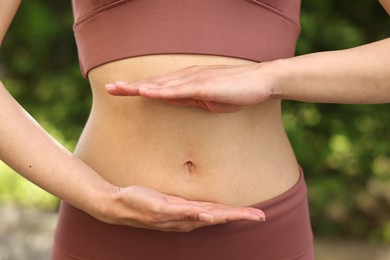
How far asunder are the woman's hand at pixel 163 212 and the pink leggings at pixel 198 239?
12 centimetres

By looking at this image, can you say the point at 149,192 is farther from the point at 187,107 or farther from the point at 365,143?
the point at 365,143

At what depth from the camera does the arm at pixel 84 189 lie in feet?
5.25

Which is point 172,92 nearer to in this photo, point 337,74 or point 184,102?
point 184,102

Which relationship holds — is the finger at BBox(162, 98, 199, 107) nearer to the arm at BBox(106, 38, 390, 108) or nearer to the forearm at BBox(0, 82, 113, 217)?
the arm at BBox(106, 38, 390, 108)

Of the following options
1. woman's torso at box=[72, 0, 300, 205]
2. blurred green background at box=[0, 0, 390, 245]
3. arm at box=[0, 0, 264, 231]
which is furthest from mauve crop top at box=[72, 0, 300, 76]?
blurred green background at box=[0, 0, 390, 245]

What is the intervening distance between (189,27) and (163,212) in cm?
42

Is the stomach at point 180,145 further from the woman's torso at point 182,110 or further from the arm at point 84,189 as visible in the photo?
the arm at point 84,189

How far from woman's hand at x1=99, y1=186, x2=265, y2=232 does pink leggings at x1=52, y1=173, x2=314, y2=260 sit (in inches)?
4.8

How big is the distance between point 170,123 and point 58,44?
3656 millimetres

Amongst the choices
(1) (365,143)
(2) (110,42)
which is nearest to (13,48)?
(1) (365,143)

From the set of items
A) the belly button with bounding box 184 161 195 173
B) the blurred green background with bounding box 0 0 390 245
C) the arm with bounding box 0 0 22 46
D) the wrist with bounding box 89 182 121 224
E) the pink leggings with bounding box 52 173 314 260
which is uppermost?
the arm with bounding box 0 0 22 46

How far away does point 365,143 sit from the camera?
478 cm

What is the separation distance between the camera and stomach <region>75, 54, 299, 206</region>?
1798 mm

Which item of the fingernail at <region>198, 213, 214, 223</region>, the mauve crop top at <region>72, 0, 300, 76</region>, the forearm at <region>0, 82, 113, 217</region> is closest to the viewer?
the fingernail at <region>198, 213, 214, 223</region>
